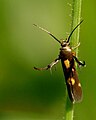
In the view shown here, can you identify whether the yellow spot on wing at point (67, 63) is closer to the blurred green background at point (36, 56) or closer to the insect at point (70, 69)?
the insect at point (70, 69)

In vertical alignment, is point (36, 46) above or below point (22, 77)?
above

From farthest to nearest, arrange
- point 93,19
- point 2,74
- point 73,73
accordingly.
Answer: point 2,74, point 93,19, point 73,73

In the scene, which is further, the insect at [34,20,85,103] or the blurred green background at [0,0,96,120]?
the blurred green background at [0,0,96,120]

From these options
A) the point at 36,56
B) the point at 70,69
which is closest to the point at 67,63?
the point at 70,69

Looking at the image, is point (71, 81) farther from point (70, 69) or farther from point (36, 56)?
point (36, 56)

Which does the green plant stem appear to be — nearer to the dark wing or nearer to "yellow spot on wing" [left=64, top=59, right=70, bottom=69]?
the dark wing

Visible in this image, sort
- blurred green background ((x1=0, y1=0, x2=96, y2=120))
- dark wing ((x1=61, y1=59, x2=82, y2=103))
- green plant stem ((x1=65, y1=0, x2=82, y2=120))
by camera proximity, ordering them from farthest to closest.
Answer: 1. blurred green background ((x1=0, y1=0, x2=96, y2=120))
2. dark wing ((x1=61, y1=59, x2=82, y2=103))
3. green plant stem ((x1=65, y1=0, x2=82, y2=120))

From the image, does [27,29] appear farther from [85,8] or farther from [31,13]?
[85,8]

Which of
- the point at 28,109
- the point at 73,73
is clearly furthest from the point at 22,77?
the point at 73,73

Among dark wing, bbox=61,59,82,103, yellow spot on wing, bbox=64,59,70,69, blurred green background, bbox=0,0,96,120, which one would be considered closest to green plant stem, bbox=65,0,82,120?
dark wing, bbox=61,59,82,103
